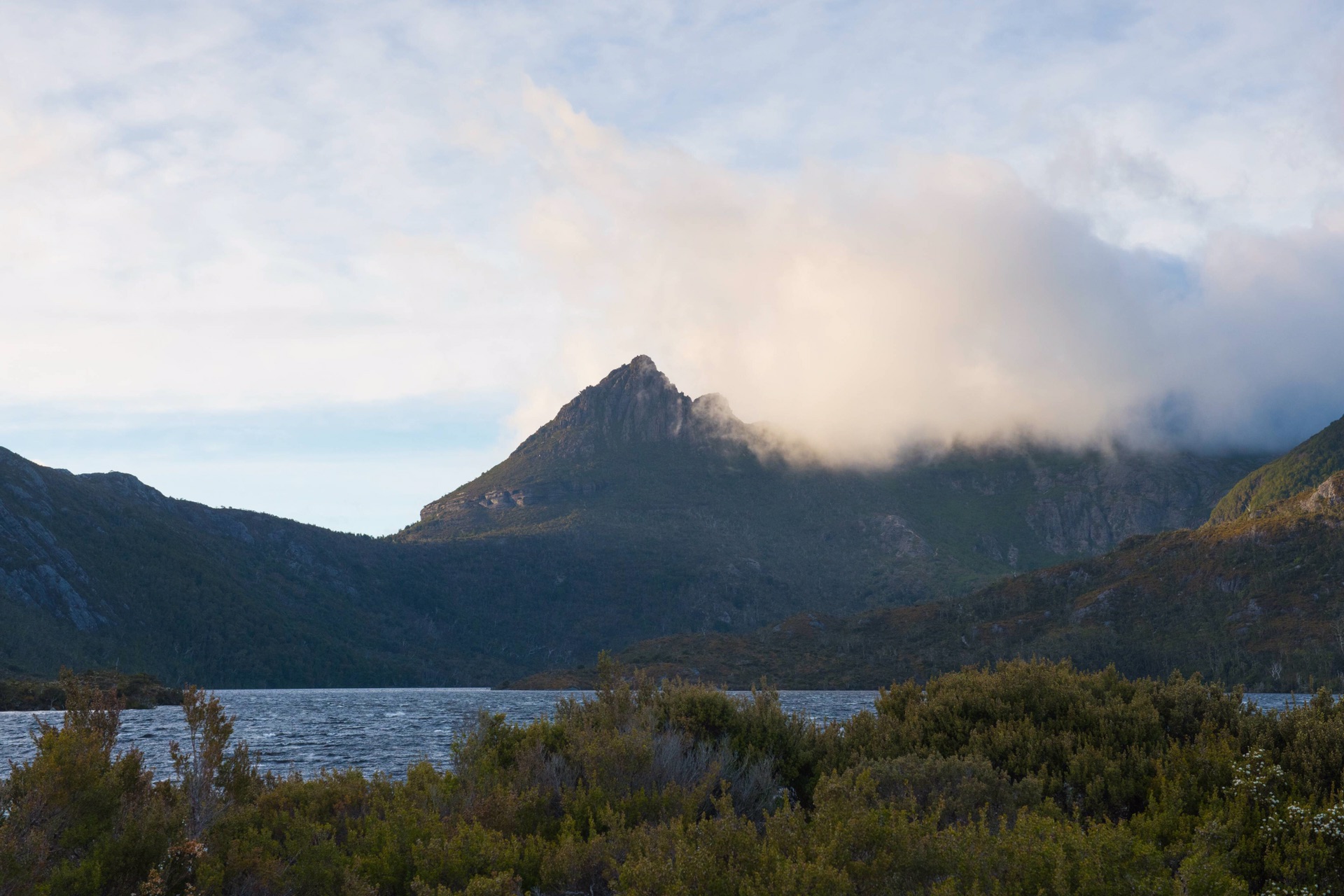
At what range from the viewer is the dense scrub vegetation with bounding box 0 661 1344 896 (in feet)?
29.6

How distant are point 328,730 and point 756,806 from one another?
8162cm

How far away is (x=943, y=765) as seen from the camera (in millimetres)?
13672

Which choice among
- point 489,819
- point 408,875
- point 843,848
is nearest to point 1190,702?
point 843,848

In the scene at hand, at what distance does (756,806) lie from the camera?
50.1 ft

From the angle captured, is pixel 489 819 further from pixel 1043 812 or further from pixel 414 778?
pixel 1043 812

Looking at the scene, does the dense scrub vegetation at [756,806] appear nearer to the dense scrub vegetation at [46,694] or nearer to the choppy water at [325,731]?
the choppy water at [325,731]

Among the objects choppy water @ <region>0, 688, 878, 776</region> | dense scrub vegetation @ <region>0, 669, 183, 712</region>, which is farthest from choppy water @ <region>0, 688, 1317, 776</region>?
dense scrub vegetation @ <region>0, 669, 183, 712</region>

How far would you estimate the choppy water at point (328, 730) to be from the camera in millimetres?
47600

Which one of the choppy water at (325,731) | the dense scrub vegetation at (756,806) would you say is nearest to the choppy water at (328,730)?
the choppy water at (325,731)

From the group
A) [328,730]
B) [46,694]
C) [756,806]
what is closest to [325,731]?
[328,730]

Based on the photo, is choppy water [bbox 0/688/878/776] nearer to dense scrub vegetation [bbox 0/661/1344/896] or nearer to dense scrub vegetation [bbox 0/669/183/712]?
dense scrub vegetation [bbox 0/661/1344/896]

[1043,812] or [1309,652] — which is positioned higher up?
[1043,812]

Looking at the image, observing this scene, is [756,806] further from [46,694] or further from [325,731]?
[46,694]

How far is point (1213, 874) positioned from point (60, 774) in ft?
42.9
